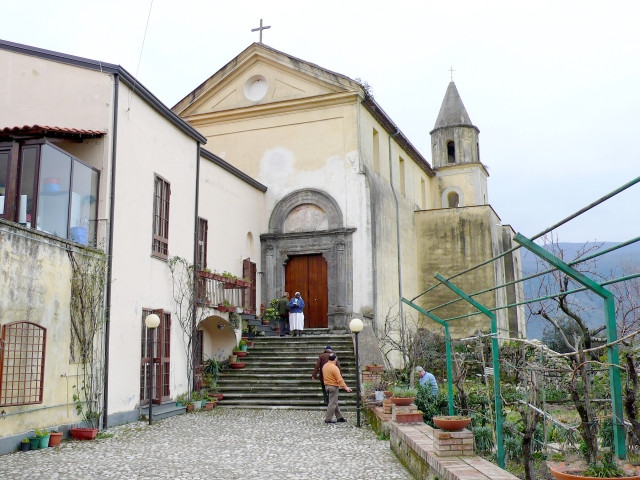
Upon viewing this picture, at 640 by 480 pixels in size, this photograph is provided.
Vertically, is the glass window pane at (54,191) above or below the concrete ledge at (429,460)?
above

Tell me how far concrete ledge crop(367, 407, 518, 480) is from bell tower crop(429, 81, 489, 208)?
71.4 feet

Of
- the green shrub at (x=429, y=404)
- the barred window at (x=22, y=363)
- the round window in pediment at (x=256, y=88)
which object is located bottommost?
the green shrub at (x=429, y=404)

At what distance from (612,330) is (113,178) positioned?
10.1 metres

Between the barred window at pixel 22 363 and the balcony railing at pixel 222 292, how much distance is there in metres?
5.52

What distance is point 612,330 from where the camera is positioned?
4742 mm

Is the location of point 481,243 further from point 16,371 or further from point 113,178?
point 16,371

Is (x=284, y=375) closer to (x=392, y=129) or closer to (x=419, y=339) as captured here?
(x=419, y=339)

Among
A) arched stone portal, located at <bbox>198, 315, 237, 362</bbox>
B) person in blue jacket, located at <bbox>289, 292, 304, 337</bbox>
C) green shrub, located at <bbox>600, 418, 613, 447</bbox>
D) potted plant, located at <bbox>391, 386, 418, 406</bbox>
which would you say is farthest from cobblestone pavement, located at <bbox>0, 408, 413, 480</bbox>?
person in blue jacket, located at <bbox>289, 292, 304, 337</bbox>

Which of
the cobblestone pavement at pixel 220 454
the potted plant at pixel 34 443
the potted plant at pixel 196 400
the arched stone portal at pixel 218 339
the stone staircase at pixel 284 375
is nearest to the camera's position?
the cobblestone pavement at pixel 220 454

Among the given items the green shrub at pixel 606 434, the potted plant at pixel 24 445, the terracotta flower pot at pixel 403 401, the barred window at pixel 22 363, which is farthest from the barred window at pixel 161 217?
the green shrub at pixel 606 434

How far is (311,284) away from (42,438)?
38.3ft

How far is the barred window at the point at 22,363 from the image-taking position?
9586mm

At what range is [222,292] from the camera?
17.4m

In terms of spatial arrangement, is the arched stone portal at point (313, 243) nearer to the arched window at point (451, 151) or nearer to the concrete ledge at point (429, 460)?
the concrete ledge at point (429, 460)
